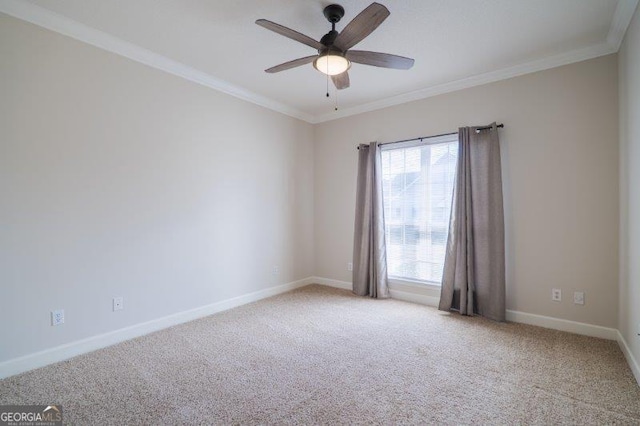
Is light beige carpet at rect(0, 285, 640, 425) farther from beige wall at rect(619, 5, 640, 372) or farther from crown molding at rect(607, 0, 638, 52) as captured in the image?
crown molding at rect(607, 0, 638, 52)

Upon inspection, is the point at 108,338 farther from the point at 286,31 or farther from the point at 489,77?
the point at 489,77

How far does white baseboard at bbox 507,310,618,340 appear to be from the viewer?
285cm

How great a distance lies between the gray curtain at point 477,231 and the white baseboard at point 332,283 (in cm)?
149

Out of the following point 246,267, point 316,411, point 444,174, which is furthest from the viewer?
point 246,267

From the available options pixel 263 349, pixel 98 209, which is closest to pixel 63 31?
pixel 98 209

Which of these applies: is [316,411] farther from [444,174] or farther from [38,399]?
[444,174]

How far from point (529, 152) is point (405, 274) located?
1989mm

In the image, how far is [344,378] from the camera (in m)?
2.23

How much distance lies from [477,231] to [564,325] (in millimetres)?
1165

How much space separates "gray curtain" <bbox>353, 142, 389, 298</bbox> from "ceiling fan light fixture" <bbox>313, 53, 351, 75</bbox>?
1964 millimetres

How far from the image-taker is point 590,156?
2918mm

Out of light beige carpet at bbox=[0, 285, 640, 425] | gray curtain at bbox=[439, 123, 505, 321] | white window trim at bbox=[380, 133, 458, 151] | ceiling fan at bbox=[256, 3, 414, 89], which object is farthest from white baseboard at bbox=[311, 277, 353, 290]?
ceiling fan at bbox=[256, 3, 414, 89]

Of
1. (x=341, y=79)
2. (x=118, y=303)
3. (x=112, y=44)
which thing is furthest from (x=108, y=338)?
(x=341, y=79)

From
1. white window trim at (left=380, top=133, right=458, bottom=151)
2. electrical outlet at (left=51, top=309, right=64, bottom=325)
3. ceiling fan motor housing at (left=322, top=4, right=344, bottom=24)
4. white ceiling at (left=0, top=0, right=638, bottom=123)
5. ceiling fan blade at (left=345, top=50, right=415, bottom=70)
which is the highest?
white ceiling at (left=0, top=0, right=638, bottom=123)
